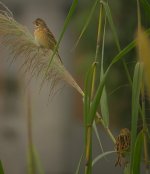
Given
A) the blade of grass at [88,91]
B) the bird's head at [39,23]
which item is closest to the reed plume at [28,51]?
the blade of grass at [88,91]

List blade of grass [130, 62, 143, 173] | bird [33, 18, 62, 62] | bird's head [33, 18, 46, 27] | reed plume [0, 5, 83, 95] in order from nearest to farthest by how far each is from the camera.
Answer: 1. blade of grass [130, 62, 143, 173]
2. reed plume [0, 5, 83, 95]
3. bird [33, 18, 62, 62]
4. bird's head [33, 18, 46, 27]

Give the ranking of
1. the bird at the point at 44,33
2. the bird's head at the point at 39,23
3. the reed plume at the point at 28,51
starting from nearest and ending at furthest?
1. the reed plume at the point at 28,51
2. the bird at the point at 44,33
3. the bird's head at the point at 39,23

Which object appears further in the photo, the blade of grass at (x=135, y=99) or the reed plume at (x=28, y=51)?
the reed plume at (x=28, y=51)

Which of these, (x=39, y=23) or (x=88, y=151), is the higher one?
(x=39, y=23)

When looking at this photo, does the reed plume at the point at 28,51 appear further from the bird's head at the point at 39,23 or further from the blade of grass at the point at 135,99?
the bird's head at the point at 39,23

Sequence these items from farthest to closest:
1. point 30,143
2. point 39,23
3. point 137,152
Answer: point 39,23
point 30,143
point 137,152

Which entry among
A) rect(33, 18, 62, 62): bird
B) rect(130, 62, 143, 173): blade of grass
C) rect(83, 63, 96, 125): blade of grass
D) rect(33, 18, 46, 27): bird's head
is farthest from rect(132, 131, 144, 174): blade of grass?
rect(33, 18, 46, 27): bird's head

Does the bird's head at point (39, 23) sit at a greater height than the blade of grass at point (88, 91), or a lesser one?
greater

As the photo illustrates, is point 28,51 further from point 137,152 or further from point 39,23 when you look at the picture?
point 39,23

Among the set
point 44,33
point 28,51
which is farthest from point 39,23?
point 28,51

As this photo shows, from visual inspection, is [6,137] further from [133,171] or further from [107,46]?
[133,171]

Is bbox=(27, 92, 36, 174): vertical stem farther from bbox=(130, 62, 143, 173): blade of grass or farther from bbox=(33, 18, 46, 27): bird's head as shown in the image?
bbox=(33, 18, 46, 27): bird's head

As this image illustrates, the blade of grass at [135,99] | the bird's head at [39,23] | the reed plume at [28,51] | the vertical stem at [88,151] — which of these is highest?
the bird's head at [39,23]

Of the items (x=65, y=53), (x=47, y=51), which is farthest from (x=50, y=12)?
(x=47, y=51)
